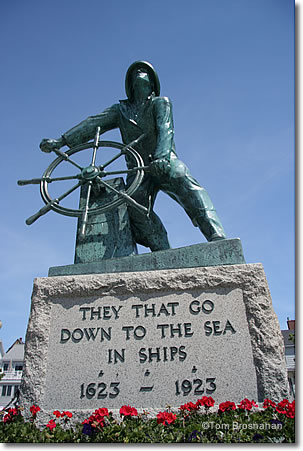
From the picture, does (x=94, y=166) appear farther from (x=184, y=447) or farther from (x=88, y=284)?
(x=184, y=447)

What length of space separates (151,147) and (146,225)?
993 mm

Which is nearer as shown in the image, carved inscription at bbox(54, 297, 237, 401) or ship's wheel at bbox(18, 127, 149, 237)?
carved inscription at bbox(54, 297, 237, 401)

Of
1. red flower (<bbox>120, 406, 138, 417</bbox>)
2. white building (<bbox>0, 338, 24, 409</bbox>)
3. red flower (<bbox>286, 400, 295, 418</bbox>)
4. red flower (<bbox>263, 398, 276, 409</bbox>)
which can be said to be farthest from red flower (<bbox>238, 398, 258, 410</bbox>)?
white building (<bbox>0, 338, 24, 409</bbox>)

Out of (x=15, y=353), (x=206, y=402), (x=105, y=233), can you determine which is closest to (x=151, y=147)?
(x=105, y=233)

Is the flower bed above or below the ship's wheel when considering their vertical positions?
below

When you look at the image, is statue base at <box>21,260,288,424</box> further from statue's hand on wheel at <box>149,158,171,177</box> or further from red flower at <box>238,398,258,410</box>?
statue's hand on wheel at <box>149,158,171,177</box>

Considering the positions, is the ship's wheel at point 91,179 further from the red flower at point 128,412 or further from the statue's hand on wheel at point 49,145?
the red flower at point 128,412

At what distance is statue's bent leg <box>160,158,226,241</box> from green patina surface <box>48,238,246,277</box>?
24 centimetres

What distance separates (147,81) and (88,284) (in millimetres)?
2760

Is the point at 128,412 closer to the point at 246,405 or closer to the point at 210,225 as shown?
the point at 246,405

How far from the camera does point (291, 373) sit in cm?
2758

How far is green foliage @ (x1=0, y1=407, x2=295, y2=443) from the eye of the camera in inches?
88.4

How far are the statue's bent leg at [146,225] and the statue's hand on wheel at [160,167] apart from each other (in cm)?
38

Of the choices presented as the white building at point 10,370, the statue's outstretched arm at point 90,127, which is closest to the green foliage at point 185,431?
the statue's outstretched arm at point 90,127
